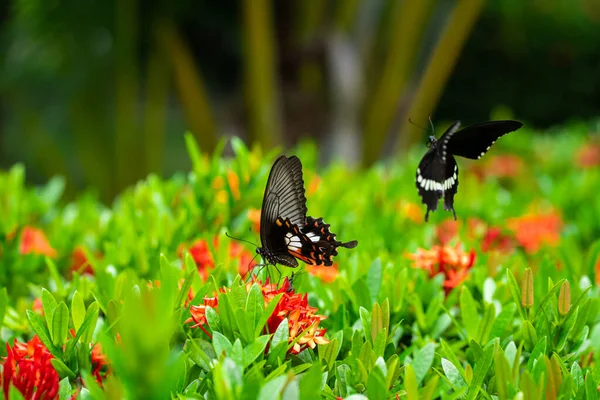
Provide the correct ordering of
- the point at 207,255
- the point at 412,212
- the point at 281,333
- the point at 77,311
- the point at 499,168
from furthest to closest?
1. the point at 499,168
2. the point at 412,212
3. the point at 207,255
4. the point at 77,311
5. the point at 281,333

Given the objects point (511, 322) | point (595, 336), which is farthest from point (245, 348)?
point (595, 336)

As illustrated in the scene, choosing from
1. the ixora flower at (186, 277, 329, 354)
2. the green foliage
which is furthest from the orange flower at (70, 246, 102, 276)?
the ixora flower at (186, 277, 329, 354)

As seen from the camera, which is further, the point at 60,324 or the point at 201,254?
the point at 201,254

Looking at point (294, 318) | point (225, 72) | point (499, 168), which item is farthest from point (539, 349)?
point (225, 72)

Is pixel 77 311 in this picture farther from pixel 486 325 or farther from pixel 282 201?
pixel 486 325

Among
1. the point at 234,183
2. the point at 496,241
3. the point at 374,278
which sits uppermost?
the point at 234,183

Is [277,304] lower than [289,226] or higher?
lower

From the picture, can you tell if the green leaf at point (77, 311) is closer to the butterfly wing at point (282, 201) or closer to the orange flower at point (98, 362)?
the orange flower at point (98, 362)
